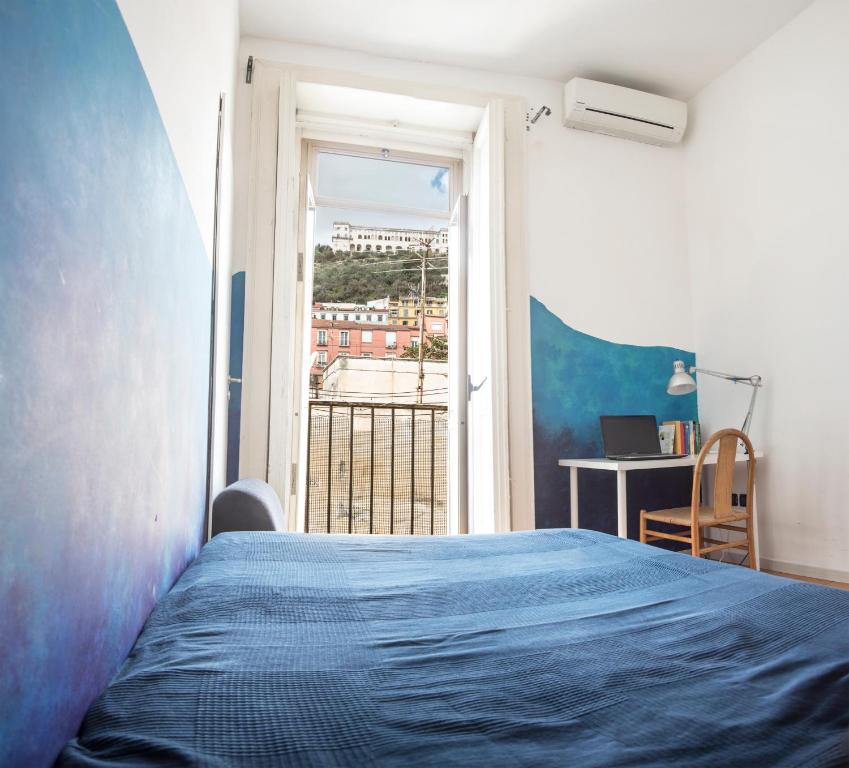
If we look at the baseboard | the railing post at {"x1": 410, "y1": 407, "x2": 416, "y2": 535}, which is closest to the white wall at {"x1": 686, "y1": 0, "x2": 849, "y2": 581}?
the baseboard

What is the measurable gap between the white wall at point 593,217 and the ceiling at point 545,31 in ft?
0.31

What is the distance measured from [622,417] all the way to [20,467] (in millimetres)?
3161

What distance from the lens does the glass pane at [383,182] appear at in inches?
142

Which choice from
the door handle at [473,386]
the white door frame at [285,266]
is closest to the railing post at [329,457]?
the white door frame at [285,266]

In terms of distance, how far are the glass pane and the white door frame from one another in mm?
278

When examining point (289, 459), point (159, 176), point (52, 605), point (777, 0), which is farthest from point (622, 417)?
point (52, 605)

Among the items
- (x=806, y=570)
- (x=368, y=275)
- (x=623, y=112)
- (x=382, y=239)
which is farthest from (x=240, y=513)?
(x=382, y=239)

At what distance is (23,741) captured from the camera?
0.47 metres

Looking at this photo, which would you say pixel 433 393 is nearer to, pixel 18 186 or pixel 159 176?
pixel 159 176

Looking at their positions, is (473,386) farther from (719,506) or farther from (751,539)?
(751,539)

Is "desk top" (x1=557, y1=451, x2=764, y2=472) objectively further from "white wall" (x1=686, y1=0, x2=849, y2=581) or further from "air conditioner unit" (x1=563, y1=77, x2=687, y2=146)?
"air conditioner unit" (x1=563, y1=77, x2=687, y2=146)

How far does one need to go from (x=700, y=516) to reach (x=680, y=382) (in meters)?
0.76

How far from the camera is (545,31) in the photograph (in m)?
3.13

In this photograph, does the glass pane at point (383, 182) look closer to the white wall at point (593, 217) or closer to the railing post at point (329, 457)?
the white wall at point (593, 217)
